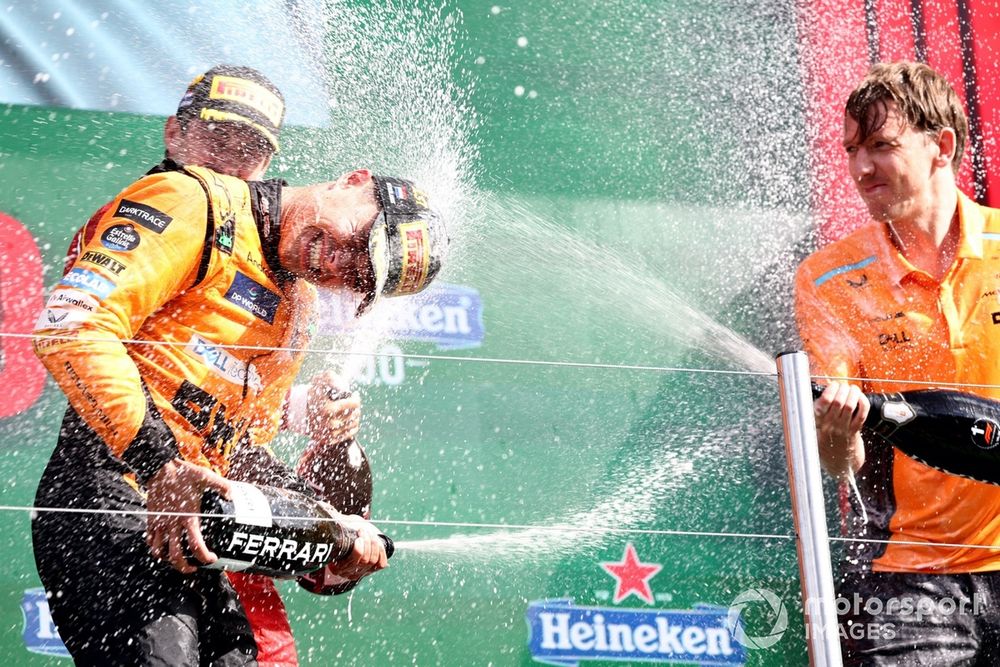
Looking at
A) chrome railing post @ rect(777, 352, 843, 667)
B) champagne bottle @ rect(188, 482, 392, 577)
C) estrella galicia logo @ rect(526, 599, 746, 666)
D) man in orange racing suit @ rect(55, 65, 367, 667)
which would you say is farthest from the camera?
estrella galicia logo @ rect(526, 599, 746, 666)

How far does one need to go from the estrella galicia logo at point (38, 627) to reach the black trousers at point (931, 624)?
1.47 metres

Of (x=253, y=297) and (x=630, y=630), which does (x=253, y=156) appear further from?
(x=630, y=630)

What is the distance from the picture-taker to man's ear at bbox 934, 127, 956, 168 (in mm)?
2465

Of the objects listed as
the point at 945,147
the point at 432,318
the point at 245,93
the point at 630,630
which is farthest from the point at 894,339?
the point at 245,93

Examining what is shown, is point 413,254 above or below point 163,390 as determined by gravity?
above

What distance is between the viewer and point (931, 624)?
2.02 meters

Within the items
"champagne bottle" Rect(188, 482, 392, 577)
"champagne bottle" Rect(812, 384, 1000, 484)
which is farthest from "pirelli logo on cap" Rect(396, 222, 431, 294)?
"champagne bottle" Rect(812, 384, 1000, 484)

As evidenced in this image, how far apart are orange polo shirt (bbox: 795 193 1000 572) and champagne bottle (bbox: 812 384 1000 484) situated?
150mm

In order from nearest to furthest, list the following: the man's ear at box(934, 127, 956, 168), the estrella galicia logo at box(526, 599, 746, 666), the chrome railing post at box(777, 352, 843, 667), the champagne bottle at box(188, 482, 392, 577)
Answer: the chrome railing post at box(777, 352, 843, 667), the champagne bottle at box(188, 482, 392, 577), the estrella galicia logo at box(526, 599, 746, 666), the man's ear at box(934, 127, 956, 168)

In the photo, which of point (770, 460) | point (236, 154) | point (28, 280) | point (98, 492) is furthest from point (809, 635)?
point (28, 280)

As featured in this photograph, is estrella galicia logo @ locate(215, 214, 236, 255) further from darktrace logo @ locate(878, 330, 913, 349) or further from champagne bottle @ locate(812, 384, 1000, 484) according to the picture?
darktrace logo @ locate(878, 330, 913, 349)

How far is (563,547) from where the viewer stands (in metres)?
2.31

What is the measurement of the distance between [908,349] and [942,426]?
0.38m

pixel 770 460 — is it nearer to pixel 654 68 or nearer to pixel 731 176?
pixel 731 176
